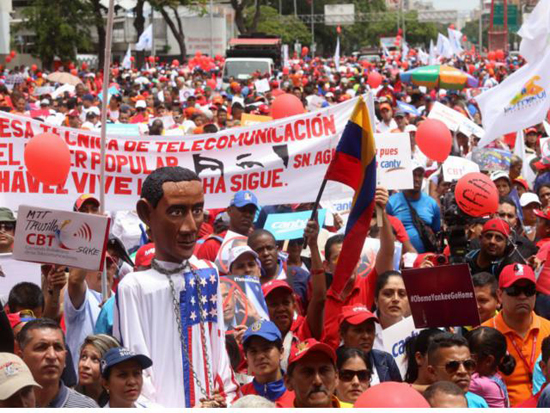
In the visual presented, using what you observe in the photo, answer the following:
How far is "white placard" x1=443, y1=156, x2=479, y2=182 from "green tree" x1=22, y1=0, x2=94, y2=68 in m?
44.7

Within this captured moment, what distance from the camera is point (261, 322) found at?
5.47 metres

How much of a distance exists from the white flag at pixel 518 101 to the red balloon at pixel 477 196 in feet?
8.17

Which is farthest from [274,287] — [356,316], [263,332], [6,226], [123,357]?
[6,226]

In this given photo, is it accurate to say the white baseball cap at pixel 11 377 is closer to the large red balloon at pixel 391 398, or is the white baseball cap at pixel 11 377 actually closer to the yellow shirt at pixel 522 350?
the large red balloon at pixel 391 398

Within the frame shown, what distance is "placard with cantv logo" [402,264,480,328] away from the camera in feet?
19.5

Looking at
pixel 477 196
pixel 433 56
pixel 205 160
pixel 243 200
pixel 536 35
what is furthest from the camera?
pixel 433 56

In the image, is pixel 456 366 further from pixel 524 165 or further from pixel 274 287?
pixel 524 165

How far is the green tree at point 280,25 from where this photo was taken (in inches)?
3415

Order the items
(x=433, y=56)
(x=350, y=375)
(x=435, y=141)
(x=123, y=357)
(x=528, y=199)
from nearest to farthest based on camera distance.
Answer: (x=123, y=357), (x=350, y=375), (x=528, y=199), (x=435, y=141), (x=433, y=56)

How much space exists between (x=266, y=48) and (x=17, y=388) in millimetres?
38401

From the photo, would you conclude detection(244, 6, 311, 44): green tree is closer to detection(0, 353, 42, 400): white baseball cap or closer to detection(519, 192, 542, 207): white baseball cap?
detection(519, 192, 542, 207): white baseball cap

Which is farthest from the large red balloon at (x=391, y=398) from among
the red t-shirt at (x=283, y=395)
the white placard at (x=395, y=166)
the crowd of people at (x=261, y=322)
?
the white placard at (x=395, y=166)

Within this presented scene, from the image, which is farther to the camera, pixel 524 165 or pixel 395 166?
pixel 524 165

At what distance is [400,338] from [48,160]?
3.05m
